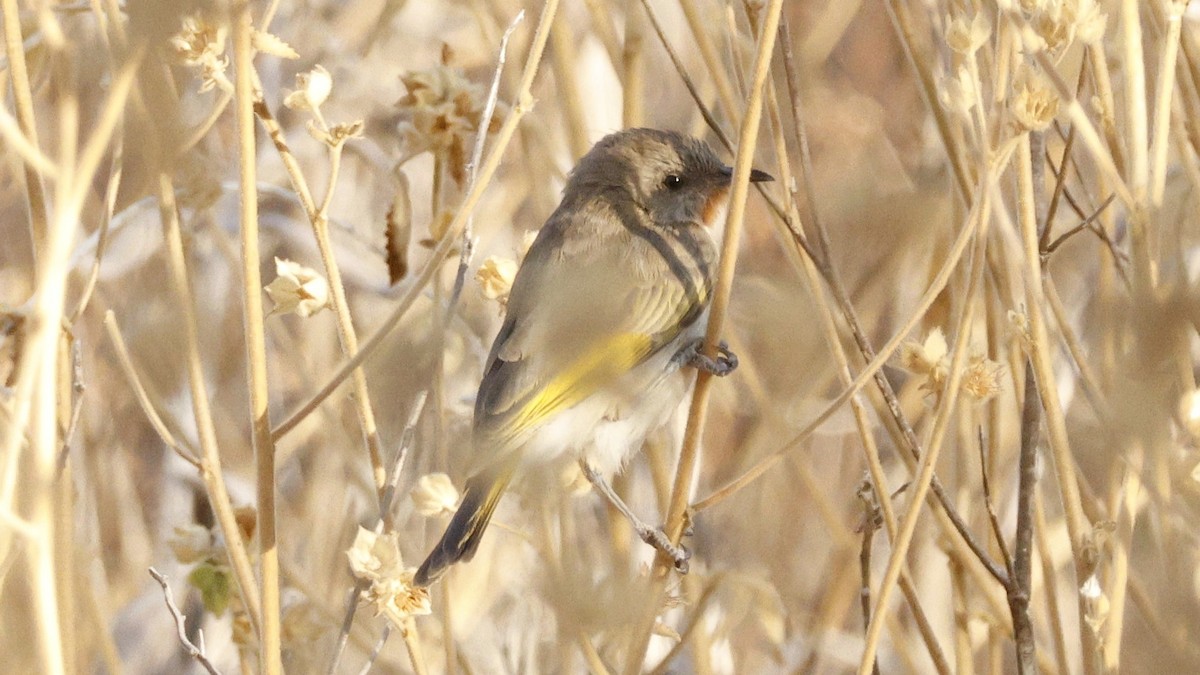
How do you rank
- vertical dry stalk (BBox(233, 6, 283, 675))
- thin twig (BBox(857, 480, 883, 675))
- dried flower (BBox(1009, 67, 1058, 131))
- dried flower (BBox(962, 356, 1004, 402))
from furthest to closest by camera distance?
thin twig (BBox(857, 480, 883, 675)), dried flower (BBox(962, 356, 1004, 402)), dried flower (BBox(1009, 67, 1058, 131)), vertical dry stalk (BBox(233, 6, 283, 675))

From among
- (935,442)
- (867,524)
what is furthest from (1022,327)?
(867,524)

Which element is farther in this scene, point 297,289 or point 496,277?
point 496,277

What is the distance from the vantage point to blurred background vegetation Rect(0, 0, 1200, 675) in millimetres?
1650

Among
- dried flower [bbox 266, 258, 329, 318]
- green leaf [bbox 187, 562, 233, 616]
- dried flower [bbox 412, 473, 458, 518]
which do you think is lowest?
green leaf [bbox 187, 562, 233, 616]

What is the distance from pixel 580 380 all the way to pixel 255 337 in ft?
3.81

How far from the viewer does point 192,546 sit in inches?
88.9

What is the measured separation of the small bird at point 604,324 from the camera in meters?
2.54

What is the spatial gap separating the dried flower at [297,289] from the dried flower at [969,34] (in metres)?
1.02

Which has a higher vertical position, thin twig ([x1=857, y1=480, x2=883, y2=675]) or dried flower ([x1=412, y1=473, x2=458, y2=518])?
thin twig ([x1=857, y1=480, x2=883, y2=675])

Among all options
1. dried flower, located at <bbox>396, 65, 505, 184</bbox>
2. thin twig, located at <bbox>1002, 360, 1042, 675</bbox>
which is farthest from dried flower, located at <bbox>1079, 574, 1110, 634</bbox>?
dried flower, located at <bbox>396, 65, 505, 184</bbox>

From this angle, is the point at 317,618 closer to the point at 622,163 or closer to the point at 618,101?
the point at 622,163

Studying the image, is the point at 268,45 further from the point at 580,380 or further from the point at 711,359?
the point at 580,380

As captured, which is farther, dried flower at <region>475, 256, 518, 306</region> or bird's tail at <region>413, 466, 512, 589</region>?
dried flower at <region>475, 256, 518, 306</region>

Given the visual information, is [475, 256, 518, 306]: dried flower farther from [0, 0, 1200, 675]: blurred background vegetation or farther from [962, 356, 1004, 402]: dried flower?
[962, 356, 1004, 402]: dried flower
